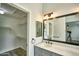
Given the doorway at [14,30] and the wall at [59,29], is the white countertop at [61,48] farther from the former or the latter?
the doorway at [14,30]

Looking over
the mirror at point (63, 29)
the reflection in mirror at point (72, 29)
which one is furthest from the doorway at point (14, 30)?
the reflection in mirror at point (72, 29)

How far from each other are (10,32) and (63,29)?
1004mm

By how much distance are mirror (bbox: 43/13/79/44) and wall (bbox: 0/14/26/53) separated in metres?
0.57

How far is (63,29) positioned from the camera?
168 cm

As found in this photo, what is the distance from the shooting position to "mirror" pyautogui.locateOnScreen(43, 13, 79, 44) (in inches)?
59.7

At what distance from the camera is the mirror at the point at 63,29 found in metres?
1.52

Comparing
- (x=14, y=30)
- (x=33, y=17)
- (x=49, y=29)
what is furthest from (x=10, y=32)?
(x=49, y=29)

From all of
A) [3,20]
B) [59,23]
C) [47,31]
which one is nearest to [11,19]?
[3,20]

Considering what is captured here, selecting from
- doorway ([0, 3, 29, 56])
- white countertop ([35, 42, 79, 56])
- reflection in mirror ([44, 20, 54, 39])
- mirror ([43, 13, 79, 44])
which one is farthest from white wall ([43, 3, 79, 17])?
white countertop ([35, 42, 79, 56])

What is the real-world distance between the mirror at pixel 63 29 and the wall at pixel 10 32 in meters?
0.57

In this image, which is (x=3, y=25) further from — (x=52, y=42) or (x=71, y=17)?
(x=71, y=17)

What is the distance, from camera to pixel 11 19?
1251 mm

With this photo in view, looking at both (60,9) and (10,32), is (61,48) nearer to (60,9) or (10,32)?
(60,9)

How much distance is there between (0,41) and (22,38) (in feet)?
1.14
